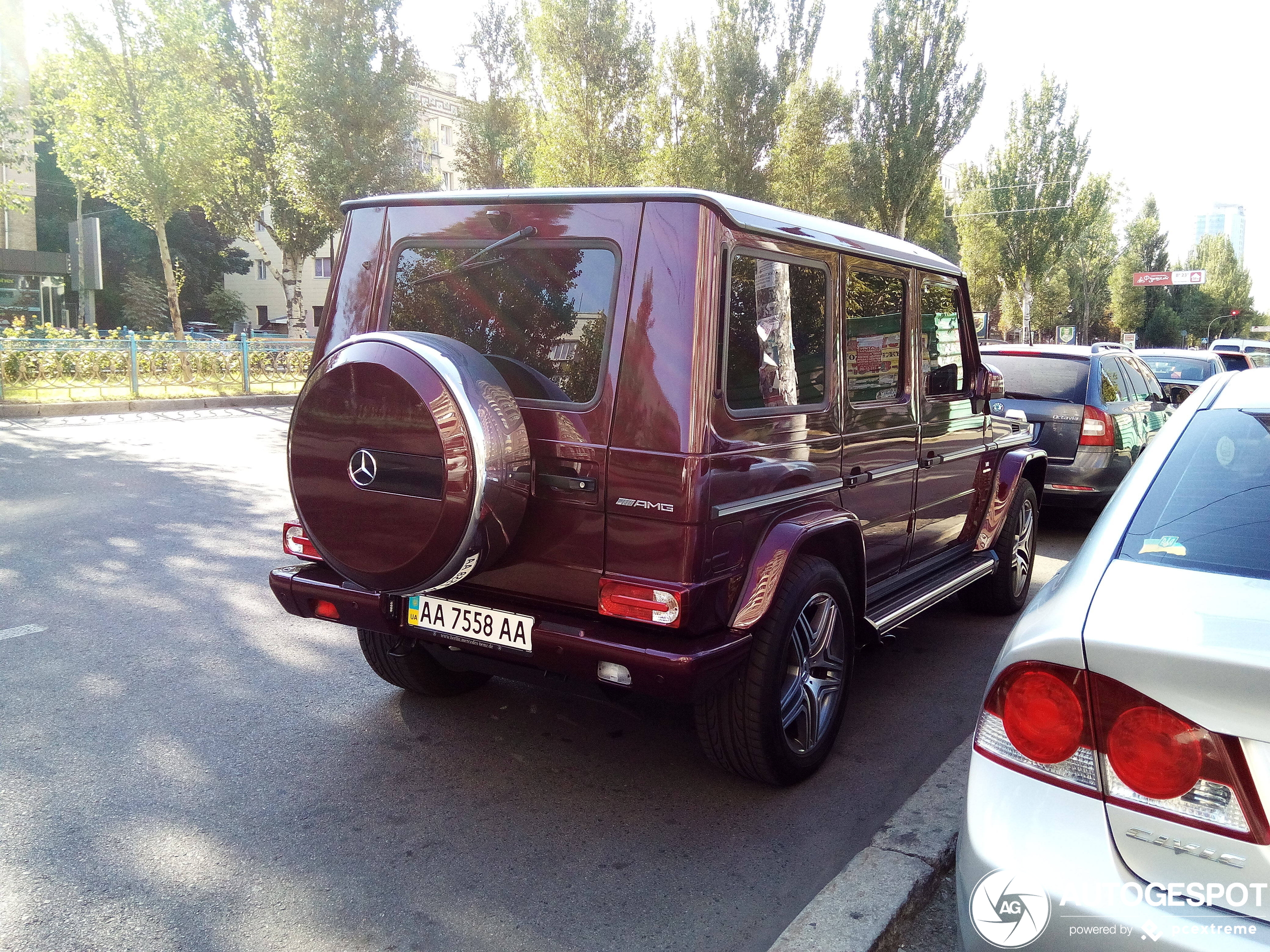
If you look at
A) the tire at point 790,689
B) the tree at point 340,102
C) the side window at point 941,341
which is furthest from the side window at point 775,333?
the tree at point 340,102

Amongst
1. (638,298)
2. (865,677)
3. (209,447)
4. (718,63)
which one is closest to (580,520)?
(638,298)

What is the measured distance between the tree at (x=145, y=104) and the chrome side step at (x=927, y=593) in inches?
807

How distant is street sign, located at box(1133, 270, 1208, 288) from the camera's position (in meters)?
65.3

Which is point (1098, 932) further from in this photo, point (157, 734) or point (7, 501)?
point (7, 501)

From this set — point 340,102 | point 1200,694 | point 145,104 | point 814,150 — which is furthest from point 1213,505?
point 814,150

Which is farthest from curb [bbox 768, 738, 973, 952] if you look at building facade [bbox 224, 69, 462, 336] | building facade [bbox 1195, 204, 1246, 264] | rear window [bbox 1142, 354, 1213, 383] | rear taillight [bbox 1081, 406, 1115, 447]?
building facade [bbox 1195, 204, 1246, 264]

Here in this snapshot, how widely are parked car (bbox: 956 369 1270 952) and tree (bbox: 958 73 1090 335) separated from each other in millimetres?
44623

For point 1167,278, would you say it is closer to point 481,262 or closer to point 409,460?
point 481,262

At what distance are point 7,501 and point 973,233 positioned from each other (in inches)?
1757

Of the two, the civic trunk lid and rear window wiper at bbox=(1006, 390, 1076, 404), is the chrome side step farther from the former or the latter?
rear window wiper at bbox=(1006, 390, 1076, 404)

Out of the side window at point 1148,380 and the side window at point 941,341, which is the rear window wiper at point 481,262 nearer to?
the side window at point 941,341

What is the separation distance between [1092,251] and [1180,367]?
52.5 meters

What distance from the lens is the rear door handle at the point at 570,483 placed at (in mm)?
3086

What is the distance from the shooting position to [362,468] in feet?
10.1
